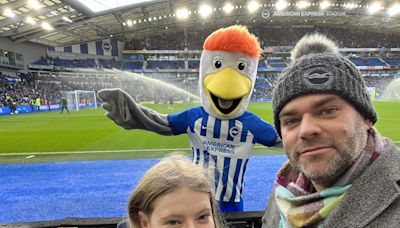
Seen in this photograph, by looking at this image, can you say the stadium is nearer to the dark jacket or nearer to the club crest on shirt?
the dark jacket

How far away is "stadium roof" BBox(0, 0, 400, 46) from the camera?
25.0 m

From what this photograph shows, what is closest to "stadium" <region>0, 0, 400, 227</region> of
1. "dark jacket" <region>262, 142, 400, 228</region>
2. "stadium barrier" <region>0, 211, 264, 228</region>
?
"stadium barrier" <region>0, 211, 264, 228</region>

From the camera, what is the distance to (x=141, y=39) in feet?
152

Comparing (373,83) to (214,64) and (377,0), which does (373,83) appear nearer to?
(377,0)

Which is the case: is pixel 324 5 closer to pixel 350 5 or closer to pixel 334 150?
pixel 350 5

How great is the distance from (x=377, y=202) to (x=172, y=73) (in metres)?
49.0

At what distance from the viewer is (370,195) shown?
0.99 metres

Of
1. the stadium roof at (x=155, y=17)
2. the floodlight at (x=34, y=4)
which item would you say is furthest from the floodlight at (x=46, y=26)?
the floodlight at (x=34, y=4)

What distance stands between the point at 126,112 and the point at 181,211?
1.40 meters

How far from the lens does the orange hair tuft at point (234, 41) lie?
2.50 m

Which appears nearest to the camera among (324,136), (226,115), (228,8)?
(324,136)

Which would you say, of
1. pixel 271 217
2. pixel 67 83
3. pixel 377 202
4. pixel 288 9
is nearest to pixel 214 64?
pixel 271 217

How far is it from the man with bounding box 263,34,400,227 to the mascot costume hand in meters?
1.23

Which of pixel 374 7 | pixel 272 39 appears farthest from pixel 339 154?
pixel 272 39
